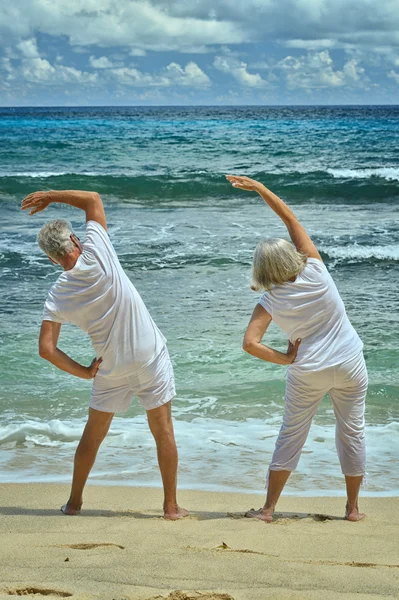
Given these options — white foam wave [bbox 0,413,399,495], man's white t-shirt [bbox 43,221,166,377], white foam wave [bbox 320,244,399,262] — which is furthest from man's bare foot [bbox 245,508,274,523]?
white foam wave [bbox 320,244,399,262]

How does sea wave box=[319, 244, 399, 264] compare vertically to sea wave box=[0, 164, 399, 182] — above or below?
below

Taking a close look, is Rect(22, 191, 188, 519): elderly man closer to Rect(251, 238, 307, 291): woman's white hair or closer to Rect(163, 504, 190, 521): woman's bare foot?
Rect(163, 504, 190, 521): woman's bare foot

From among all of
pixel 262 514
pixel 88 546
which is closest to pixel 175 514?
pixel 262 514

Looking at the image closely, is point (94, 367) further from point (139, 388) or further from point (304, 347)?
point (304, 347)

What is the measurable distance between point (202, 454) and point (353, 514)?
4.79 ft

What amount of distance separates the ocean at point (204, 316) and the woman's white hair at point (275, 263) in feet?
5.01

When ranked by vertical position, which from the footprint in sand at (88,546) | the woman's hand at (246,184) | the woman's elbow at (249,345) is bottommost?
the footprint in sand at (88,546)

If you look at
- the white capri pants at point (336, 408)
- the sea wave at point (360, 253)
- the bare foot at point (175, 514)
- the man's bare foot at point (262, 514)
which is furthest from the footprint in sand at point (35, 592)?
the sea wave at point (360, 253)

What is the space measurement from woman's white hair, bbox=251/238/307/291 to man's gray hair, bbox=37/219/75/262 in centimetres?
91

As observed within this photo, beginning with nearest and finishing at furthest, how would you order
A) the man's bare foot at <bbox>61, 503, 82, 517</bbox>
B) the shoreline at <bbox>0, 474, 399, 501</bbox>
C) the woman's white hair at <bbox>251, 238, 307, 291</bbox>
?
the woman's white hair at <bbox>251, 238, 307, 291</bbox> < the man's bare foot at <bbox>61, 503, 82, 517</bbox> < the shoreline at <bbox>0, 474, 399, 501</bbox>

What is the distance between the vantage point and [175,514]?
380 cm

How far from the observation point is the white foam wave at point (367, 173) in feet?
79.4

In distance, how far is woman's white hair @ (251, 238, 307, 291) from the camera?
3.48 m

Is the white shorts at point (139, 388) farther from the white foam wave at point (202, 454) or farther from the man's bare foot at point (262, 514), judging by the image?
the white foam wave at point (202, 454)
